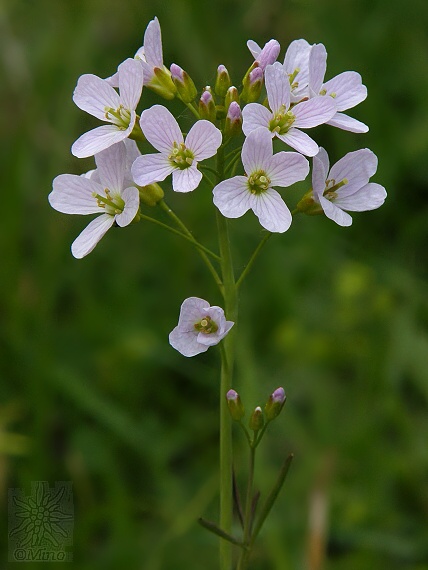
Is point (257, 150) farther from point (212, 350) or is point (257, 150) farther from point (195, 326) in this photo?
point (212, 350)

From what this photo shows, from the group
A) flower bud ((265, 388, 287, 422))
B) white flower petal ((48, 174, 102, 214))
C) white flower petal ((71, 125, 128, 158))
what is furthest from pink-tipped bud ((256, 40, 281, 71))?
flower bud ((265, 388, 287, 422))

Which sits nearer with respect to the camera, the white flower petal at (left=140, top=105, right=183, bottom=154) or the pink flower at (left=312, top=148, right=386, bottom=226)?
the white flower petal at (left=140, top=105, right=183, bottom=154)

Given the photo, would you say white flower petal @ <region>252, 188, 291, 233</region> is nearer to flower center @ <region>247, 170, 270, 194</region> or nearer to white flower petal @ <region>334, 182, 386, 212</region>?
flower center @ <region>247, 170, 270, 194</region>

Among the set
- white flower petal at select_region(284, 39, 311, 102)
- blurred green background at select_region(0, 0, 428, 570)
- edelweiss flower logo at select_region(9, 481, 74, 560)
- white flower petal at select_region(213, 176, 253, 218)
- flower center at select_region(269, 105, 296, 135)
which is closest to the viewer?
white flower petal at select_region(213, 176, 253, 218)

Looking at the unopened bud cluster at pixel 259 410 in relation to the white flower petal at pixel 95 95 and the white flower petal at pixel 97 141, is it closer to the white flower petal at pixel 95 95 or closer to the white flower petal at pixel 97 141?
the white flower petal at pixel 97 141

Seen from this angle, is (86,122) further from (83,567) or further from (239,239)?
(83,567)

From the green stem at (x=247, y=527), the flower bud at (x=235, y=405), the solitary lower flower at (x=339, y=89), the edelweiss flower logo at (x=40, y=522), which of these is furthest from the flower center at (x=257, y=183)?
the edelweiss flower logo at (x=40, y=522)

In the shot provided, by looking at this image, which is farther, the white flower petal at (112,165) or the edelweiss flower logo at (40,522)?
the edelweiss flower logo at (40,522)
